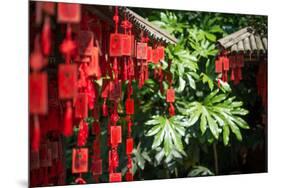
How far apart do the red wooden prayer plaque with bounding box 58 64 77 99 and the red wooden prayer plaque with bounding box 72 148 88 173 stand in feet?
1.47

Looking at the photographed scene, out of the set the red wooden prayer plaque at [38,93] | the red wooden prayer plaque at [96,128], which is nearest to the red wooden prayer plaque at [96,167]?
the red wooden prayer plaque at [96,128]

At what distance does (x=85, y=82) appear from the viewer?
417cm

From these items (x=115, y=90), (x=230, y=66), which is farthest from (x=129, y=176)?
(x=230, y=66)

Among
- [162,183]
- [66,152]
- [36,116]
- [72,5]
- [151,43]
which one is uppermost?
[72,5]

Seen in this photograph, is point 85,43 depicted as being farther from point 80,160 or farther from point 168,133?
point 168,133

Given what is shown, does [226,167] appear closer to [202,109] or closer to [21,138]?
[202,109]

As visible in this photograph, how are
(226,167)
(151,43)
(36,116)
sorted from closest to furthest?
(36,116), (151,43), (226,167)

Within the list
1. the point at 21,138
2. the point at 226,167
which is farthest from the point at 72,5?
the point at 226,167

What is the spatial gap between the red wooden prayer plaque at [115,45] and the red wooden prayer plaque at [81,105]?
1.34 ft

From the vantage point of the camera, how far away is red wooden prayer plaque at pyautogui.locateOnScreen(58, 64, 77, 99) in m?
4.08

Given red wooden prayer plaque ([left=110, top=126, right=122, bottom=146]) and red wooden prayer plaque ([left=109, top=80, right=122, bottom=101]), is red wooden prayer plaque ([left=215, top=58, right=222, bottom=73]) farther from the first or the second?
red wooden prayer plaque ([left=110, top=126, right=122, bottom=146])

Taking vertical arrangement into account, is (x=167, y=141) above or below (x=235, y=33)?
below

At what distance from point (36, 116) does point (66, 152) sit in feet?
1.27

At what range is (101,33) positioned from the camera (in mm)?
4211
